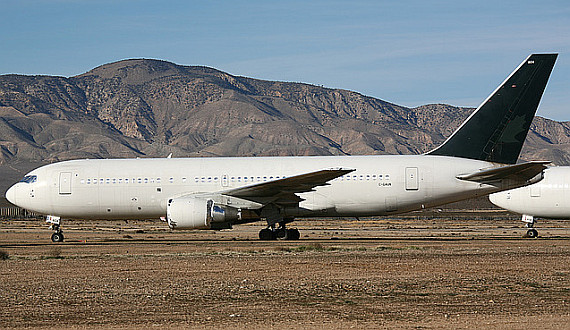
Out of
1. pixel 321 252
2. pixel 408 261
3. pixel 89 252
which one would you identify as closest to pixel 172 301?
pixel 408 261

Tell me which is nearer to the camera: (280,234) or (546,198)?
(280,234)

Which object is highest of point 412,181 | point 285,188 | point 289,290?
point 412,181

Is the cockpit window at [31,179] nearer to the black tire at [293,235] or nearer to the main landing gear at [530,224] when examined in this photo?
the black tire at [293,235]

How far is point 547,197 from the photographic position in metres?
36.9

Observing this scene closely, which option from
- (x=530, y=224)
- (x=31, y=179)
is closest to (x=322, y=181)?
(x=530, y=224)

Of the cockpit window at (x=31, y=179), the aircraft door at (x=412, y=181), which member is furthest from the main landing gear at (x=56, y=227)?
the aircraft door at (x=412, y=181)

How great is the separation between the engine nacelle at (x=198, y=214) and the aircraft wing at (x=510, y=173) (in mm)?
9264

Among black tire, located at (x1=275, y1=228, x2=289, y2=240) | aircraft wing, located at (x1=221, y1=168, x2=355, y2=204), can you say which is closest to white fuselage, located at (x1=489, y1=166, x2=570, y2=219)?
aircraft wing, located at (x1=221, y1=168, x2=355, y2=204)

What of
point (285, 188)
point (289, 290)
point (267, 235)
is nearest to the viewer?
point (289, 290)

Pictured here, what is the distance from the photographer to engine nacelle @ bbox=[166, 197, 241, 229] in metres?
28.7

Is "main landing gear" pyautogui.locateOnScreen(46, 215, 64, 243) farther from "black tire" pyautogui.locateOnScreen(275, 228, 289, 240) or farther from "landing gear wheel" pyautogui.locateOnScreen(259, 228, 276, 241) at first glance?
"black tire" pyautogui.locateOnScreen(275, 228, 289, 240)

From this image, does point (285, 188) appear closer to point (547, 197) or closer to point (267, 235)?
point (267, 235)

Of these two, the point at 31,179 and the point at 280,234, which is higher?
the point at 31,179

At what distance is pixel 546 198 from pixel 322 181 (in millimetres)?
13195
